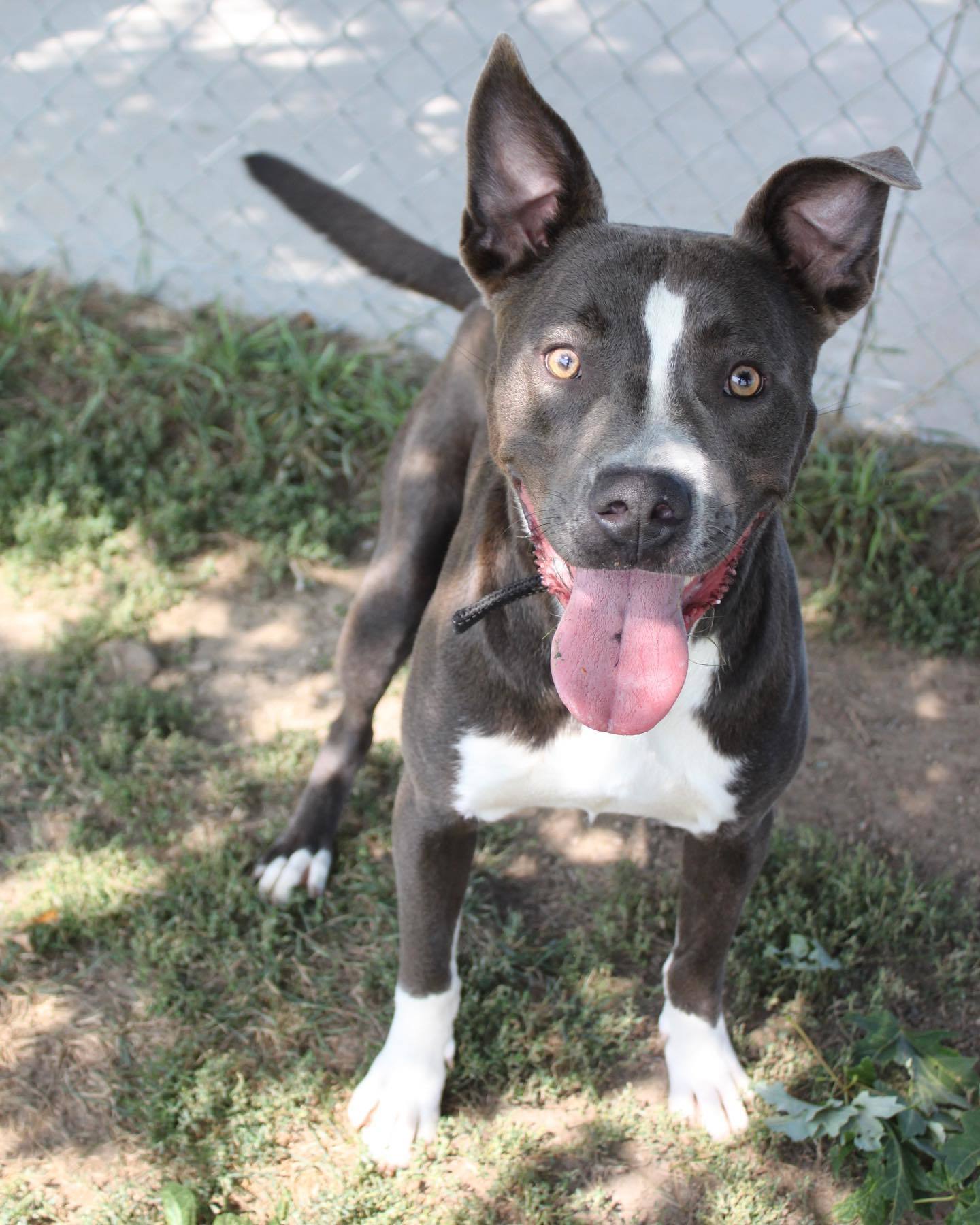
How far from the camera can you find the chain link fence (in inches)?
197

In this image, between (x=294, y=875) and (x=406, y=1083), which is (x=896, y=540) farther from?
(x=406, y=1083)

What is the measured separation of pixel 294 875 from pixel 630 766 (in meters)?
1.23

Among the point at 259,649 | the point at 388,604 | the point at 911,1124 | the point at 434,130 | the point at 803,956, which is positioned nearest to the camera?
the point at 911,1124

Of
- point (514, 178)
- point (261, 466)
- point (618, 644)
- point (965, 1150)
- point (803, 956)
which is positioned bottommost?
point (803, 956)

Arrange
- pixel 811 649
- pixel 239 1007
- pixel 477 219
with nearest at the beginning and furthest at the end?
pixel 477 219 < pixel 239 1007 < pixel 811 649

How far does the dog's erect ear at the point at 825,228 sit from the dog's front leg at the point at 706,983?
44.5 inches

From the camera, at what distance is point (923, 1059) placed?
2.80 m

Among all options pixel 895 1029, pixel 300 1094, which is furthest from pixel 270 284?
pixel 895 1029

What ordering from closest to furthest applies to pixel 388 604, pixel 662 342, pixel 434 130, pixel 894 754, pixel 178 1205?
pixel 662 342 < pixel 178 1205 < pixel 388 604 < pixel 894 754 < pixel 434 130

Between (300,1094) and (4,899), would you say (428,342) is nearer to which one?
(4,899)

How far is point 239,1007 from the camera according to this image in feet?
10.0

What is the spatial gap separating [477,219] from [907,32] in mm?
3980

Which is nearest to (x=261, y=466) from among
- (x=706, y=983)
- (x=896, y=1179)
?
(x=706, y=983)

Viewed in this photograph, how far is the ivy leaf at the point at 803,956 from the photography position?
3.12m
